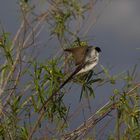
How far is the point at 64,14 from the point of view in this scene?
5.02 meters

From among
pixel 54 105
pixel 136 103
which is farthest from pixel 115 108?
pixel 54 105

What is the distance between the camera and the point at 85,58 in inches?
170

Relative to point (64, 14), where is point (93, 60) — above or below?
below

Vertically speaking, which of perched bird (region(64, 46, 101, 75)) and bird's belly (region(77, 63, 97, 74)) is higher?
perched bird (region(64, 46, 101, 75))

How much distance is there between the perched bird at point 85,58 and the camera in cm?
429

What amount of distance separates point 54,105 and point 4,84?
449 millimetres

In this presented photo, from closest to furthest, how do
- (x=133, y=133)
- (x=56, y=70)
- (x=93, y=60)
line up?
(x=93, y=60) < (x=56, y=70) < (x=133, y=133)

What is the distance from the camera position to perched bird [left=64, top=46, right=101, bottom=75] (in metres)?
4.29

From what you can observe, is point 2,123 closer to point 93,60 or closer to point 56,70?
point 56,70

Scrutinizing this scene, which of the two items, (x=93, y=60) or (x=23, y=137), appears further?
(x=23, y=137)

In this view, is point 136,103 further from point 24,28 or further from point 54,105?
point 24,28

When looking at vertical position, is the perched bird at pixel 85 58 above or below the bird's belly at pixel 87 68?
above

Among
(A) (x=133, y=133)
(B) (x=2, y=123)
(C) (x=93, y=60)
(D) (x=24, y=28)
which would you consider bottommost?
(A) (x=133, y=133)

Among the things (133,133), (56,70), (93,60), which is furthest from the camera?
(133,133)
